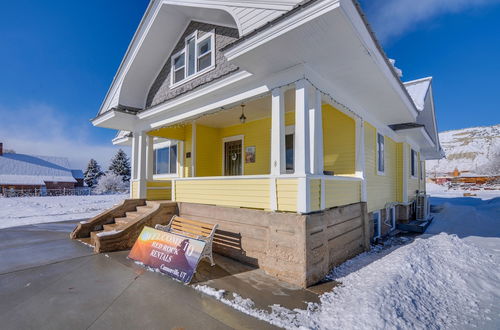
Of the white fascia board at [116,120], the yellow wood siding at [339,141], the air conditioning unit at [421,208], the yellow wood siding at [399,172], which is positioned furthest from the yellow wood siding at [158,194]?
the air conditioning unit at [421,208]

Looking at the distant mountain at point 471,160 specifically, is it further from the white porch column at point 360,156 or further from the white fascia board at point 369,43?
the white fascia board at point 369,43

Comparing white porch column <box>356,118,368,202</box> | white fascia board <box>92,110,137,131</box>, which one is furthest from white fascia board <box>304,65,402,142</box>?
white fascia board <box>92,110,137,131</box>

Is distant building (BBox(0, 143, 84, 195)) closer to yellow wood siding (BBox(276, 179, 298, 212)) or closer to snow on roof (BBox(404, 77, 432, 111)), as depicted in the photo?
yellow wood siding (BBox(276, 179, 298, 212))

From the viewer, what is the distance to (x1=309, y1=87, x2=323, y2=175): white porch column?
466 cm

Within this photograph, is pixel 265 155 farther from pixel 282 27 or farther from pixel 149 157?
pixel 282 27

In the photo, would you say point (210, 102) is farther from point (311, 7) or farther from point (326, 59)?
point (311, 7)

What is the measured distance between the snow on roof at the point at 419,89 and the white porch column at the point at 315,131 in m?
8.32

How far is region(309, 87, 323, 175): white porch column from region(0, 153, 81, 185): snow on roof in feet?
143

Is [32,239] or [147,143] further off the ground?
[147,143]

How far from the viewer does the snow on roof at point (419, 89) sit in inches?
422

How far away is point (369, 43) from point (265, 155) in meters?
5.03

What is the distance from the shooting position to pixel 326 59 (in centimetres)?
431

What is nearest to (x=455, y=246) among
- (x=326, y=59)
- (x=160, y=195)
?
(x=326, y=59)

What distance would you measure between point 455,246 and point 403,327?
4.66 metres
